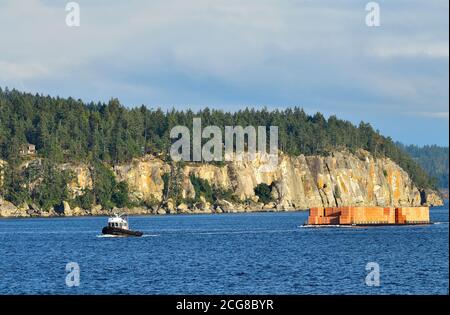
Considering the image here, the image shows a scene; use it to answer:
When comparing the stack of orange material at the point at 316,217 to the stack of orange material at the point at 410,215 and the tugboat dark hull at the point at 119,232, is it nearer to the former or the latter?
the stack of orange material at the point at 410,215

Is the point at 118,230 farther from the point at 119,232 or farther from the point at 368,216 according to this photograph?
the point at 368,216

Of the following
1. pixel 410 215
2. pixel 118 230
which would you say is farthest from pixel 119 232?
pixel 410 215

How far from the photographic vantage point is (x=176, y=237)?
133 meters

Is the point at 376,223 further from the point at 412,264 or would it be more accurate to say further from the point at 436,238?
the point at 412,264

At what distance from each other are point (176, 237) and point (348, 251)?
34.7 metres

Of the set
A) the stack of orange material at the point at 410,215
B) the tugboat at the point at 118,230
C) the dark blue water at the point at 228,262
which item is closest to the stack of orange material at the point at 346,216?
the stack of orange material at the point at 410,215

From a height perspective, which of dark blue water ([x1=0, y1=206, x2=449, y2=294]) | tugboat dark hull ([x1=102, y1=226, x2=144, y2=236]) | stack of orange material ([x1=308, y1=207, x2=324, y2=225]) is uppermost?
stack of orange material ([x1=308, y1=207, x2=324, y2=225])

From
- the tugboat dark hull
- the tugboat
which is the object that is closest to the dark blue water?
the tugboat dark hull

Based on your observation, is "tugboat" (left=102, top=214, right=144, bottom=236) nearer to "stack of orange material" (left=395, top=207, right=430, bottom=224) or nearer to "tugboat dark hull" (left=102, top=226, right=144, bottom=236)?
"tugboat dark hull" (left=102, top=226, right=144, bottom=236)

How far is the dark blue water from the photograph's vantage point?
7094 centimetres

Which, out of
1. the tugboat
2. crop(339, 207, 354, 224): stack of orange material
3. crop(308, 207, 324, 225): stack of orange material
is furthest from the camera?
crop(308, 207, 324, 225): stack of orange material

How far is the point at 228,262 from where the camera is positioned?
90.9 m

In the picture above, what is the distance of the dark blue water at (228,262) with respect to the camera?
70.9 meters
